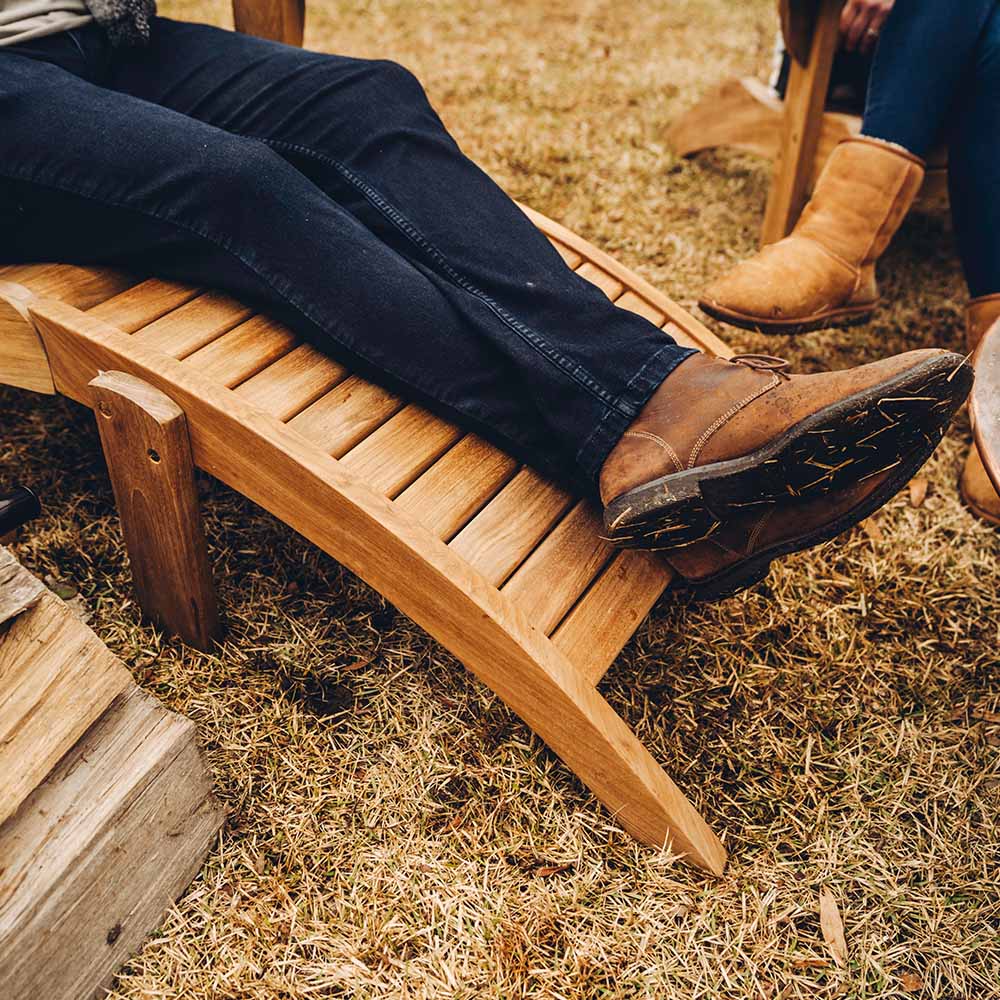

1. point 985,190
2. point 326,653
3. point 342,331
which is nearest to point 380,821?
point 326,653

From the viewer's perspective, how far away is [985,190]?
1.92m

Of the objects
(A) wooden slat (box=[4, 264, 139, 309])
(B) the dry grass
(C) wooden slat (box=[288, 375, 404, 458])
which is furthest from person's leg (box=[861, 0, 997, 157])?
(A) wooden slat (box=[4, 264, 139, 309])

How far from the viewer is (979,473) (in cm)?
197

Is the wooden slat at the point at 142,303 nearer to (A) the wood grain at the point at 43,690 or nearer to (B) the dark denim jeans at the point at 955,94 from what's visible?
(A) the wood grain at the point at 43,690

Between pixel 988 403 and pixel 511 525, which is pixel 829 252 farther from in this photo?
pixel 511 525

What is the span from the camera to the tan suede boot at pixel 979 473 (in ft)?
5.92

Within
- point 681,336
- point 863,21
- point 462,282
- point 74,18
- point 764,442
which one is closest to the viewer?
point 764,442

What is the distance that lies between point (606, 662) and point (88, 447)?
4.02 feet

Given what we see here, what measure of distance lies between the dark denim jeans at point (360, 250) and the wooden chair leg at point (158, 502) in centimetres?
28

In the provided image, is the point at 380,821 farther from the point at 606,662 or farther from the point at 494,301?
the point at 494,301

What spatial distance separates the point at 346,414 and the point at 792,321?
103 cm

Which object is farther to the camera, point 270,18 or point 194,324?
point 270,18

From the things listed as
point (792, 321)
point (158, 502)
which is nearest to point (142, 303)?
point (158, 502)

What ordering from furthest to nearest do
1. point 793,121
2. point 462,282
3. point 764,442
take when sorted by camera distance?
1. point 793,121
2. point 462,282
3. point 764,442
